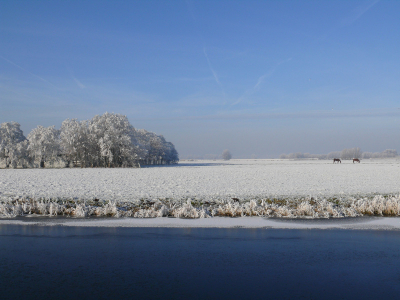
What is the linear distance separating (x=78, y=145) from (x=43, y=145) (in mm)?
8235

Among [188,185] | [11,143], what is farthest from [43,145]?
[188,185]

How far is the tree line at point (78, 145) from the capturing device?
A: 252 feet

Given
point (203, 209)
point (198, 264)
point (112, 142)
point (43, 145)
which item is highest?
point (112, 142)

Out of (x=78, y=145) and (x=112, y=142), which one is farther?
(x=78, y=145)

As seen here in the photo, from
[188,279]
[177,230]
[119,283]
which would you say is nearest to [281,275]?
[188,279]

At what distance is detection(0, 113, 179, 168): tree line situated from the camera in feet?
252

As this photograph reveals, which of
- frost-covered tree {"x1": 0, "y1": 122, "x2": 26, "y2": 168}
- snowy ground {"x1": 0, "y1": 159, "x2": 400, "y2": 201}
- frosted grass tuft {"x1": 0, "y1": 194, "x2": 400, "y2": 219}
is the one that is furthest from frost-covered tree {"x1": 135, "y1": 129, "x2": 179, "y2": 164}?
frosted grass tuft {"x1": 0, "y1": 194, "x2": 400, "y2": 219}

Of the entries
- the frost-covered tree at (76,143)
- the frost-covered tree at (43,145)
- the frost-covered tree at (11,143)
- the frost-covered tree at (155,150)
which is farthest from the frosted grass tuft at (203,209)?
the frost-covered tree at (155,150)

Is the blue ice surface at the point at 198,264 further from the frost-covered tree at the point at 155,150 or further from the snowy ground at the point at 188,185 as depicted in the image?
the frost-covered tree at the point at 155,150

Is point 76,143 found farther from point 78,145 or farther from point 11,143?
point 11,143

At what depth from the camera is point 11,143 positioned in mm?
79875

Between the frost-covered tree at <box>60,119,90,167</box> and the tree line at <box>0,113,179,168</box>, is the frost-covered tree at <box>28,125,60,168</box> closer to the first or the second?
the tree line at <box>0,113,179,168</box>

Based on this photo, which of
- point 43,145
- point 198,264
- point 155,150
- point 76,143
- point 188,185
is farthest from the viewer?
point 155,150

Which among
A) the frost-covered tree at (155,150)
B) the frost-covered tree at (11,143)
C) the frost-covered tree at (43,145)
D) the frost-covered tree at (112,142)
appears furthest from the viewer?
the frost-covered tree at (155,150)
